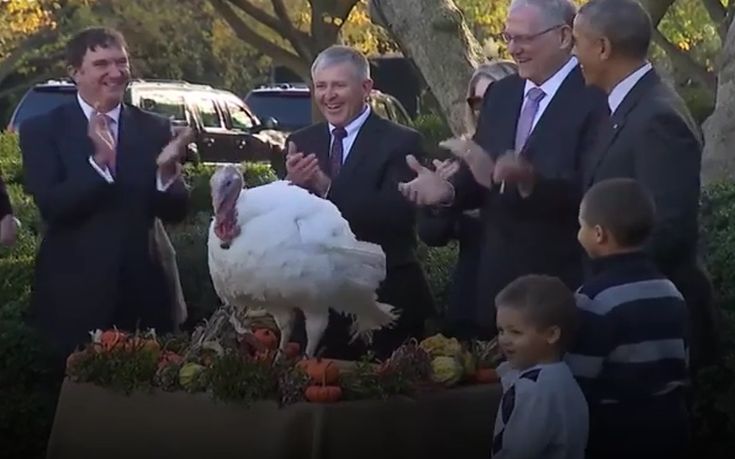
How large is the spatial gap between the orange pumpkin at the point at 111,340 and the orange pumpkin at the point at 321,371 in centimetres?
70

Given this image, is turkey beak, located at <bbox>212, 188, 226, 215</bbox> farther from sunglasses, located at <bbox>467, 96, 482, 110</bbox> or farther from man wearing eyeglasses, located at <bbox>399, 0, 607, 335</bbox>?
sunglasses, located at <bbox>467, 96, 482, 110</bbox>

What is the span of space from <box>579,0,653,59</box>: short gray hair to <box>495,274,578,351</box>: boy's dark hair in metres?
0.81

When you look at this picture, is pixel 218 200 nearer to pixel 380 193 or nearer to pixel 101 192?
pixel 380 193

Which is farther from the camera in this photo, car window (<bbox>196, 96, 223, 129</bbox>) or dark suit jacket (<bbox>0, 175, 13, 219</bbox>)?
car window (<bbox>196, 96, 223, 129</bbox>)

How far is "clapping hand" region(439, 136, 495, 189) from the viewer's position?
4.88m

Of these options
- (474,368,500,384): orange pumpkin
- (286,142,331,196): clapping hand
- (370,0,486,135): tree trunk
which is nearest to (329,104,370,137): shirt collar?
(286,142,331,196): clapping hand

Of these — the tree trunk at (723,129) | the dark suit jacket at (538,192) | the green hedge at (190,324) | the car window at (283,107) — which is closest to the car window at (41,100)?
the car window at (283,107)

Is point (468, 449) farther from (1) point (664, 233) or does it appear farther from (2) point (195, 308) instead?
(2) point (195, 308)

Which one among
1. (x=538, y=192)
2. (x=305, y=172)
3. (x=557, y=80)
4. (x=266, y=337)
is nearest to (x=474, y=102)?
(x=557, y=80)

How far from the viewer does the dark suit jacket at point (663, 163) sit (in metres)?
4.57

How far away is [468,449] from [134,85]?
66.2ft

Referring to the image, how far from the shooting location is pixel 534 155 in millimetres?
5016

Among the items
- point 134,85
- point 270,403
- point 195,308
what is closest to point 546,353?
point 270,403

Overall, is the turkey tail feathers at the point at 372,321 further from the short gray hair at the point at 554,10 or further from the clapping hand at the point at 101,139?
the clapping hand at the point at 101,139
